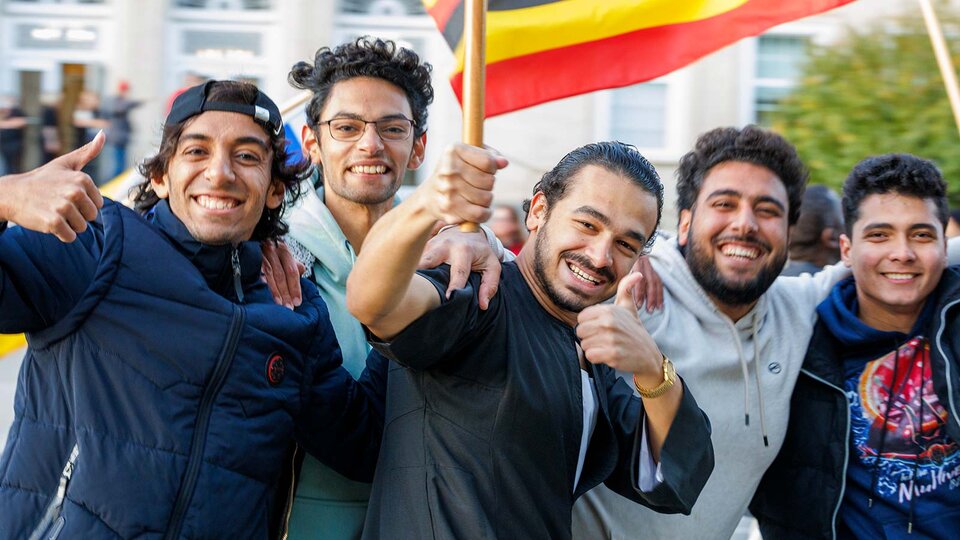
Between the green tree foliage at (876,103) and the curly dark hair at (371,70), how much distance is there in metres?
6.83

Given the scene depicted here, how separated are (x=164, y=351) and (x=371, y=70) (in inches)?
48.0

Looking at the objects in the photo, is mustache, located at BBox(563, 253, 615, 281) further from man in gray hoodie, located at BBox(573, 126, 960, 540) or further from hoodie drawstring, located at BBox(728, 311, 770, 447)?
hoodie drawstring, located at BBox(728, 311, 770, 447)

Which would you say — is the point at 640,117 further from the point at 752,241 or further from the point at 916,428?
the point at 916,428

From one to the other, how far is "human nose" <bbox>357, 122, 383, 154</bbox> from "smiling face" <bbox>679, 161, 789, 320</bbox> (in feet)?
3.24

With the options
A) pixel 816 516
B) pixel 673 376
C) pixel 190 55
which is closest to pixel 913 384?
pixel 816 516

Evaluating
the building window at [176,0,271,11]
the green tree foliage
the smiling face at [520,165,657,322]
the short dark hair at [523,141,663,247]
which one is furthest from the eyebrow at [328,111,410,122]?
the building window at [176,0,271,11]

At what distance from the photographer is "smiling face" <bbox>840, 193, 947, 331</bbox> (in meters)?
3.62

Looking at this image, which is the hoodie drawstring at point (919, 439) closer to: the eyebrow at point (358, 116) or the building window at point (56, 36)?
the eyebrow at point (358, 116)

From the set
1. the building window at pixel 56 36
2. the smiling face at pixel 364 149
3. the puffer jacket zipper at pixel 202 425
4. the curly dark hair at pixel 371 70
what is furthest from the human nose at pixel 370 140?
the building window at pixel 56 36

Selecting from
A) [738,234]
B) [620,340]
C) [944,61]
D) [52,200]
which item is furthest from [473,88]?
[944,61]

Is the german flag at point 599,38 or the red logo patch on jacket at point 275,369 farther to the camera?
the german flag at point 599,38

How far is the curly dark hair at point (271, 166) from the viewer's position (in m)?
2.99

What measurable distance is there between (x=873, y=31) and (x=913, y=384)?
7.80m

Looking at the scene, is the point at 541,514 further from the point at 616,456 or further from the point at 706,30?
the point at 706,30
